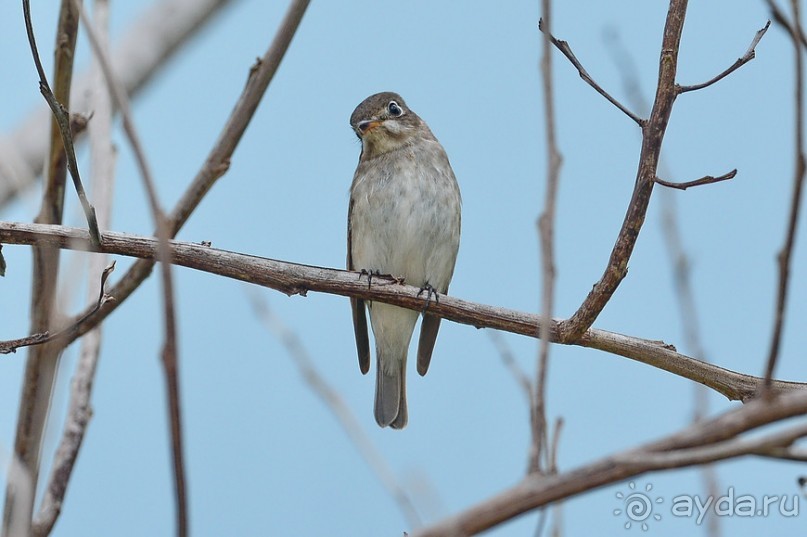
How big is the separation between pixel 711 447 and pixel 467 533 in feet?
1.42

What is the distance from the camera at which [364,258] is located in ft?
25.9

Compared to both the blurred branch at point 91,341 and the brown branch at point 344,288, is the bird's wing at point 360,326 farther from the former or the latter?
the blurred branch at point 91,341

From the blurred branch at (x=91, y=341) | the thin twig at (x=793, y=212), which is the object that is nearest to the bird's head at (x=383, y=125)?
the blurred branch at (x=91, y=341)

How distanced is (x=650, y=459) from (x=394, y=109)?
23.5 ft

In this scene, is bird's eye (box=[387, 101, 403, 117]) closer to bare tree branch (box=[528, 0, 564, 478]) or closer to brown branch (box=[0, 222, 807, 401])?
brown branch (box=[0, 222, 807, 401])

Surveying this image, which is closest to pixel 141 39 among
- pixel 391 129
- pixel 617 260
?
pixel 391 129

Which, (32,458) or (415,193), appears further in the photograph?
(415,193)

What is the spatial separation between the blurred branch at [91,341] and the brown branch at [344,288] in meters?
0.23

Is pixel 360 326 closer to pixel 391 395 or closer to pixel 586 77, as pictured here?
pixel 391 395

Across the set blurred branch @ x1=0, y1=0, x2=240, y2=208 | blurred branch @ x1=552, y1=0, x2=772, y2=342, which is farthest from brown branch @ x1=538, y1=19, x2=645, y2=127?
blurred branch @ x1=0, y1=0, x2=240, y2=208

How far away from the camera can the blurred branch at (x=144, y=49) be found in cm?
816

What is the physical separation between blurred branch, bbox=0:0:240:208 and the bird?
1.75 metres

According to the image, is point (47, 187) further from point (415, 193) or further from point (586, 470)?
point (586, 470)

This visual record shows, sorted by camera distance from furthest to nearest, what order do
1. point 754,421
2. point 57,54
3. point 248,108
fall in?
point 248,108
point 57,54
point 754,421
